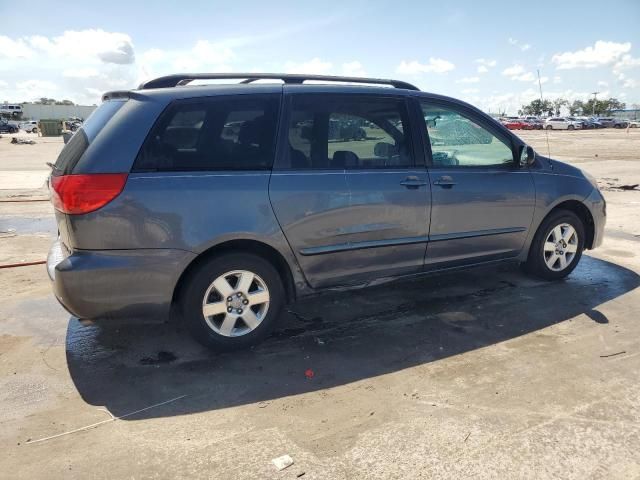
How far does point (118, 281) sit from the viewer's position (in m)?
3.22

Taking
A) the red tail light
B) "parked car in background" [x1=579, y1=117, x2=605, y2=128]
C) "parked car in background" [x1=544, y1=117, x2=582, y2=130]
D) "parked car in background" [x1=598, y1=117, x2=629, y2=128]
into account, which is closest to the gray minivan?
the red tail light

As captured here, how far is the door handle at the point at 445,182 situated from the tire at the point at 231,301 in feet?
5.12

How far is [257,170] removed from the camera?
3516mm

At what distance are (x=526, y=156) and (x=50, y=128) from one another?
63036 mm

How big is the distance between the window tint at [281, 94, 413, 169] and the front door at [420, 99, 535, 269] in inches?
12.4

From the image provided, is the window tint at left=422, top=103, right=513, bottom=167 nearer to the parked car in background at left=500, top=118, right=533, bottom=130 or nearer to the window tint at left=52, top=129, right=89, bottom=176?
the window tint at left=52, top=129, right=89, bottom=176

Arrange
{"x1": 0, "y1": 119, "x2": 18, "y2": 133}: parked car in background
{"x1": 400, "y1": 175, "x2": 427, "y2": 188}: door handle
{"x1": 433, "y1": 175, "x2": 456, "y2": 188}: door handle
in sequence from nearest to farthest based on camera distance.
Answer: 1. {"x1": 400, "y1": 175, "x2": 427, "y2": 188}: door handle
2. {"x1": 433, "y1": 175, "x2": 456, "y2": 188}: door handle
3. {"x1": 0, "y1": 119, "x2": 18, "y2": 133}: parked car in background

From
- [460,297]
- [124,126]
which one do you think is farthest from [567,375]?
[124,126]

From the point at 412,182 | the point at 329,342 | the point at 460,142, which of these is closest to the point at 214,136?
the point at 412,182

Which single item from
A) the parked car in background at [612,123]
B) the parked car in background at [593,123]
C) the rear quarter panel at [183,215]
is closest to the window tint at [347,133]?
the rear quarter panel at [183,215]

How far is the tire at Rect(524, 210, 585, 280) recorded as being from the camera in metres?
4.90

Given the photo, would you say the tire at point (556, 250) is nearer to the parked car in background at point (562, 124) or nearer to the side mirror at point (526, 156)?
the side mirror at point (526, 156)

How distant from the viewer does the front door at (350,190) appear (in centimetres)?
363

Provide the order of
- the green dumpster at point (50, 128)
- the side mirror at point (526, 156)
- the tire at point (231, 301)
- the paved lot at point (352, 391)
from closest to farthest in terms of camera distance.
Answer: the paved lot at point (352, 391) < the tire at point (231, 301) < the side mirror at point (526, 156) < the green dumpster at point (50, 128)
